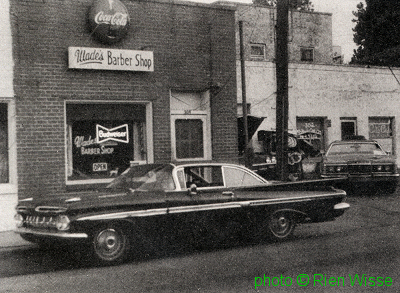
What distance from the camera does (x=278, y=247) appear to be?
8.82 m

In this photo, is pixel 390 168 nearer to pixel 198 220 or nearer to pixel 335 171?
pixel 335 171

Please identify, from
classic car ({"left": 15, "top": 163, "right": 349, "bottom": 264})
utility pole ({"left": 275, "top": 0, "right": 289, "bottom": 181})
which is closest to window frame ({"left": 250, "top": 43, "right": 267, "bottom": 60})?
utility pole ({"left": 275, "top": 0, "right": 289, "bottom": 181})

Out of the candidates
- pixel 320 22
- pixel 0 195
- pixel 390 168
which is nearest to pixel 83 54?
pixel 0 195

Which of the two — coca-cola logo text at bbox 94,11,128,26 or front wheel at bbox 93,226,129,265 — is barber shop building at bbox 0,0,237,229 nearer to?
coca-cola logo text at bbox 94,11,128,26

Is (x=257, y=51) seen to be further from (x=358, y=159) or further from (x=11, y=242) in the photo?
(x=11, y=242)

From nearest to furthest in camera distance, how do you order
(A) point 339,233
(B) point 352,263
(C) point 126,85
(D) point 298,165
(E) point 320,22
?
1. (B) point 352,263
2. (A) point 339,233
3. (C) point 126,85
4. (D) point 298,165
5. (E) point 320,22

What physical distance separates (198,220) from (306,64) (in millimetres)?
13015

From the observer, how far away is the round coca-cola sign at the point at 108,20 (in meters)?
11.8

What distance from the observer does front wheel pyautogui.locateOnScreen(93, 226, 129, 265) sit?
24.7ft

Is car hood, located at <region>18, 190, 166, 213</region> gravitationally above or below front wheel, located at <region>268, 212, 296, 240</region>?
above

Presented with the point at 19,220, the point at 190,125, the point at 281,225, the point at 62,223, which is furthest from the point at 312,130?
the point at 62,223

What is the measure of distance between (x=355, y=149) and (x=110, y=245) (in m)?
11.0

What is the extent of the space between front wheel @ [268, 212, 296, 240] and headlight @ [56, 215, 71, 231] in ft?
11.4

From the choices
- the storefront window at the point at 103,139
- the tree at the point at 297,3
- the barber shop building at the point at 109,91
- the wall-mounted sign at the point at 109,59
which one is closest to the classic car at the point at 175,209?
the barber shop building at the point at 109,91
